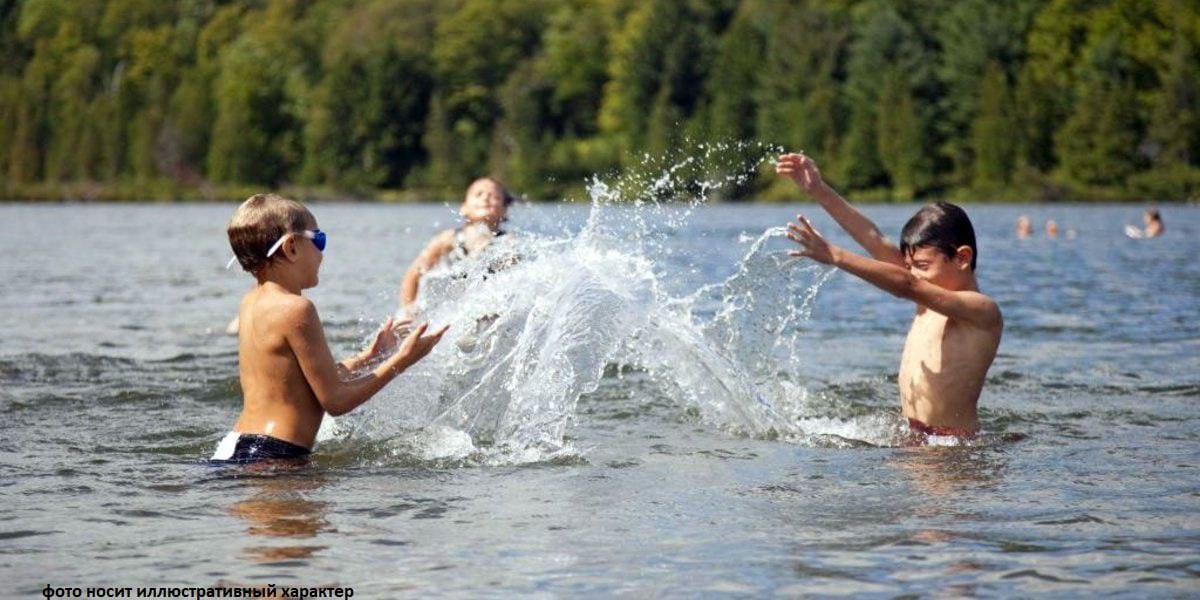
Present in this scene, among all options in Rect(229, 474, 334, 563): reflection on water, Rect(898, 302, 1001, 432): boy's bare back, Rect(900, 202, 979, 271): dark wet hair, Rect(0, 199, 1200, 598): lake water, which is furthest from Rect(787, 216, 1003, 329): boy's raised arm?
Rect(229, 474, 334, 563): reflection on water

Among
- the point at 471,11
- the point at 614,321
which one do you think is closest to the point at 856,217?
the point at 614,321

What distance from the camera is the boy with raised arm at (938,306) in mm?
8078

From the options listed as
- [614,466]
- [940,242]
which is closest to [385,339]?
[614,466]

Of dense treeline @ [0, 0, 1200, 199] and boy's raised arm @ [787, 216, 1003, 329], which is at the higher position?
dense treeline @ [0, 0, 1200, 199]

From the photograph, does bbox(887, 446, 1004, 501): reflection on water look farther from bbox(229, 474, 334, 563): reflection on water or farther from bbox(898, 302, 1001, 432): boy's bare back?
bbox(229, 474, 334, 563): reflection on water

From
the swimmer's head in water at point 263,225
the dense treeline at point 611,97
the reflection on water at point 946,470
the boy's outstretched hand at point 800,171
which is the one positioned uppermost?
the dense treeline at point 611,97

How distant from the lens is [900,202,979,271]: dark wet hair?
821 centimetres

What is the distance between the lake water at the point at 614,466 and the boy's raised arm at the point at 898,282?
0.76 m

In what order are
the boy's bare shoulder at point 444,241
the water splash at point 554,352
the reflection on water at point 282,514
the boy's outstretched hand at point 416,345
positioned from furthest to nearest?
the boy's bare shoulder at point 444,241, the water splash at point 554,352, the boy's outstretched hand at point 416,345, the reflection on water at point 282,514

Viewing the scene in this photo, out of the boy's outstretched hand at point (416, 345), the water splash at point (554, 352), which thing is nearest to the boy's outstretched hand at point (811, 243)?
the boy's outstretched hand at point (416, 345)

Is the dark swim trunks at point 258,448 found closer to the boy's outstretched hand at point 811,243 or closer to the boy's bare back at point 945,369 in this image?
the boy's outstretched hand at point 811,243

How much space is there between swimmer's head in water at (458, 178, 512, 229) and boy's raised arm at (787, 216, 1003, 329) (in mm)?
3915

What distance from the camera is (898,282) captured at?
7602mm

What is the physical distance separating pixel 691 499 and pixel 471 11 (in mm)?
125615
